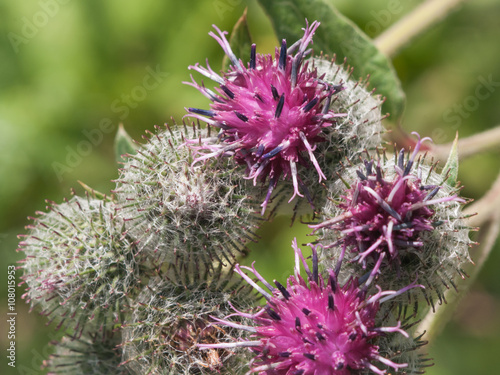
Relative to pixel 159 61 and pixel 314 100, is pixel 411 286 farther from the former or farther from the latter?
pixel 159 61

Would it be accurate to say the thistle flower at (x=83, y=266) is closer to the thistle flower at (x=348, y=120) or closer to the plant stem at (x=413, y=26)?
the thistle flower at (x=348, y=120)

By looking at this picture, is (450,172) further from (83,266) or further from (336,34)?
(83,266)

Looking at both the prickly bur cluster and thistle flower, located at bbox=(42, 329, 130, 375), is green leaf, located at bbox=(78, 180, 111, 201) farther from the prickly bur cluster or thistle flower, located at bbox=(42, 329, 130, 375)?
thistle flower, located at bbox=(42, 329, 130, 375)

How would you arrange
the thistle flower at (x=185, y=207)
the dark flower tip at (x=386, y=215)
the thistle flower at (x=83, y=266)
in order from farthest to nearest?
the thistle flower at (x=83, y=266) → the thistle flower at (x=185, y=207) → the dark flower tip at (x=386, y=215)

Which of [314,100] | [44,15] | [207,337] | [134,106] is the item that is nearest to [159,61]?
[134,106]

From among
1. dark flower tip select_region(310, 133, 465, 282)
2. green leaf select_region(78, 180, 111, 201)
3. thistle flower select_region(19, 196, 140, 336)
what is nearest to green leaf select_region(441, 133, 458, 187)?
dark flower tip select_region(310, 133, 465, 282)

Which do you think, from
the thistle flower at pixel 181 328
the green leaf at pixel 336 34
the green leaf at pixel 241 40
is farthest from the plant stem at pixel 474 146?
the thistle flower at pixel 181 328
